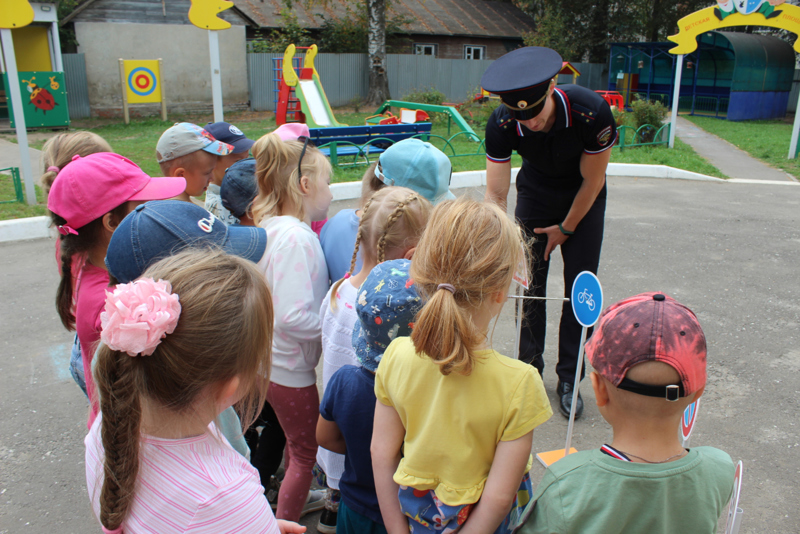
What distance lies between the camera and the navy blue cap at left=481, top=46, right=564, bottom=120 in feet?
8.70

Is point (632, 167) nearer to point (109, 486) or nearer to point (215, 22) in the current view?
point (215, 22)

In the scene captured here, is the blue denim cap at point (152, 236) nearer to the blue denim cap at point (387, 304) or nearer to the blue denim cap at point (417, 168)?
the blue denim cap at point (387, 304)

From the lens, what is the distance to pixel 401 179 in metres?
2.44

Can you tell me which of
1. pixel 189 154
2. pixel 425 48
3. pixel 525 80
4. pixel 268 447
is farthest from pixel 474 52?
pixel 268 447

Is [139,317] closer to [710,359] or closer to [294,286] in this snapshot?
[294,286]

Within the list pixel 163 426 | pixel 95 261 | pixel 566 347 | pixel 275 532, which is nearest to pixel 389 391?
pixel 275 532

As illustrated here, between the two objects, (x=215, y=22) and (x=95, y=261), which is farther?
(x=215, y=22)

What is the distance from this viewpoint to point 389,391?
1.49 meters

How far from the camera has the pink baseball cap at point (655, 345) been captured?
1147 mm

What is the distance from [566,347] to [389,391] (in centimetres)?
194

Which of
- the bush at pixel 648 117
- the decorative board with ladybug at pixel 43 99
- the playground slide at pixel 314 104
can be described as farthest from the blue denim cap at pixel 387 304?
the decorative board with ladybug at pixel 43 99

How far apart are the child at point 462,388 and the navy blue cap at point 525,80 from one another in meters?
1.36

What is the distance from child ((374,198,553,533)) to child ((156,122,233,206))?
1.82m

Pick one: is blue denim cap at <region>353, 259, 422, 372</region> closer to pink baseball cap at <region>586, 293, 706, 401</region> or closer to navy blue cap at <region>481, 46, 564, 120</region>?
pink baseball cap at <region>586, 293, 706, 401</region>
